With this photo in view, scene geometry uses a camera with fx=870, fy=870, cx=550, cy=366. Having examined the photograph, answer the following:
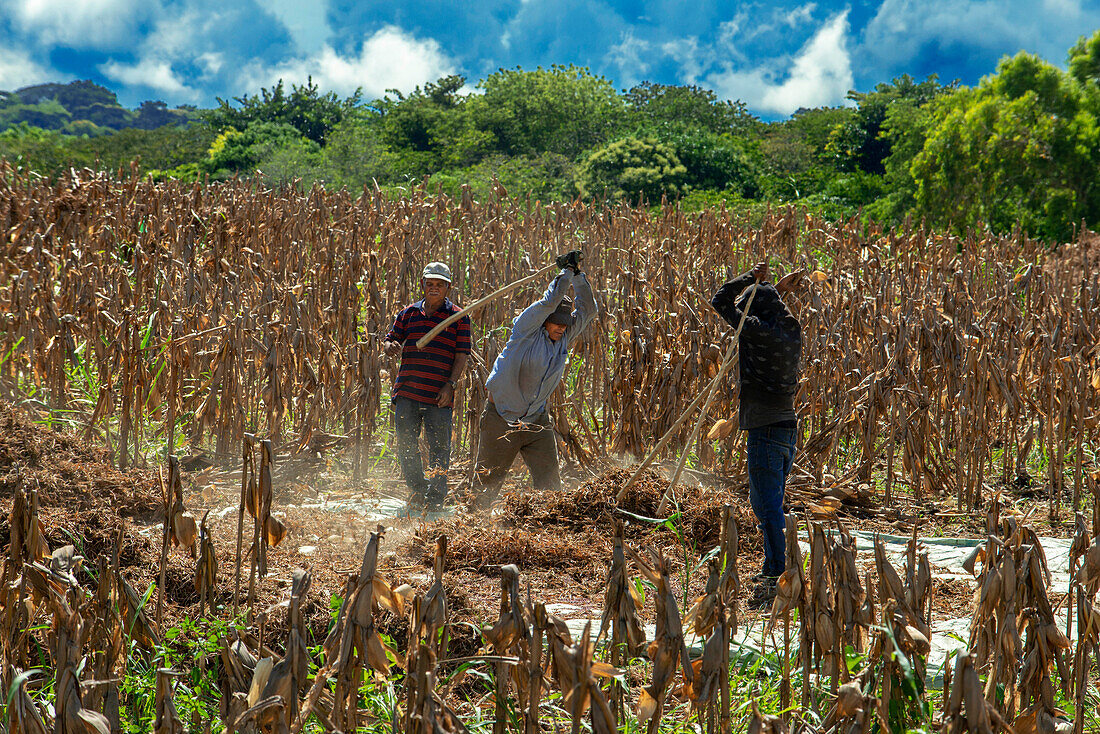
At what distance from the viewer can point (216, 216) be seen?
7.85 m

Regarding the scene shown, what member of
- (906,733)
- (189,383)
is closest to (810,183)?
(189,383)

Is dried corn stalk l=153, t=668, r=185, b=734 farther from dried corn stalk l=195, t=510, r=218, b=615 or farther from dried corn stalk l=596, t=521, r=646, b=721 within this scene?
dried corn stalk l=596, t=521, r=646, b=721

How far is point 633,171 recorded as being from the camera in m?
20.4

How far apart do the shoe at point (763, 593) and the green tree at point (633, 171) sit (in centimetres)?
1702

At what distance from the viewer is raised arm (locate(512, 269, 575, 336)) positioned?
4.37 metres

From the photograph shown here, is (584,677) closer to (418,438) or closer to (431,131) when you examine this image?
(418,438)

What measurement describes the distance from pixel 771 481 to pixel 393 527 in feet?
6.05

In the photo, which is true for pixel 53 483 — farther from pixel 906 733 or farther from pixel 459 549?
pixel 906 733

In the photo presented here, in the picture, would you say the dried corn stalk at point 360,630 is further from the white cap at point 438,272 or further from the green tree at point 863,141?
the green tree at point 863,141

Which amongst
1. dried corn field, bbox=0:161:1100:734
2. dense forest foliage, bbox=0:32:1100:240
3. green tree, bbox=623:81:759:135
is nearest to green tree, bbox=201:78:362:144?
dense forest foliage, bbox=0:32:1100:240

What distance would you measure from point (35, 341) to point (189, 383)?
95cm

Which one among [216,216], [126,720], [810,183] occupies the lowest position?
[126,720]

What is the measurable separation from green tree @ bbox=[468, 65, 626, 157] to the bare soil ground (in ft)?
91.1

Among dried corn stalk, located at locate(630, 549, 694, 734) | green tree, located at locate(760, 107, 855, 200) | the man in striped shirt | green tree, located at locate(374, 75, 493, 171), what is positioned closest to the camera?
dried corn stalk, located at locate(630, 549, 694, 734)
